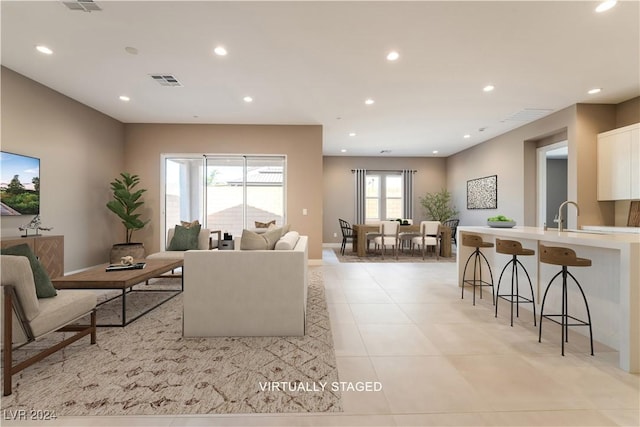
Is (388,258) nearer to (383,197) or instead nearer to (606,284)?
(383,197)

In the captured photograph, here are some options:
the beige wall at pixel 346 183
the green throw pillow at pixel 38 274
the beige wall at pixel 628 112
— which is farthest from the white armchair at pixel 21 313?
the beige wall at pixel 346 183

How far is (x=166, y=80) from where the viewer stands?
4.32 m

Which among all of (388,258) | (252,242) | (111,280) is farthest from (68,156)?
(388,258)

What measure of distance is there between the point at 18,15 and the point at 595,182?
320 inches

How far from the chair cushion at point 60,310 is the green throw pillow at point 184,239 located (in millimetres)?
2531

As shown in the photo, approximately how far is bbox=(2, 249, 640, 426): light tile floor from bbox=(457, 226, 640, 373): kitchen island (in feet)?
0.57

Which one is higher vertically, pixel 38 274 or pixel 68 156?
pixel 68 156

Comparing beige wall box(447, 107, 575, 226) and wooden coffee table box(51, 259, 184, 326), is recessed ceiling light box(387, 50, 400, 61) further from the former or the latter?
beige wall box(447, 107, 575, 226)

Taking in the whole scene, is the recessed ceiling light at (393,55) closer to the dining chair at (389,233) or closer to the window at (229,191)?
the window at (229,191)

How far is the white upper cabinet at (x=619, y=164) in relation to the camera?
177 inches

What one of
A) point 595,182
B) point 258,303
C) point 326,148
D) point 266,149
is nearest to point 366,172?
point 326,148

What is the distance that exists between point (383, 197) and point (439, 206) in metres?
1.81

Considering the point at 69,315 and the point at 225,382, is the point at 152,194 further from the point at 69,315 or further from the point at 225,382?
the point at 225,382

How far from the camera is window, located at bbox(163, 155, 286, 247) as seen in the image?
6.68 meters
